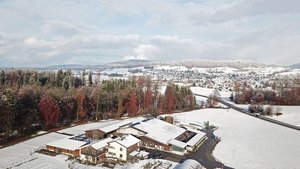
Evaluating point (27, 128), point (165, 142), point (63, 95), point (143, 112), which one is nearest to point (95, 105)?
point (63, 95)

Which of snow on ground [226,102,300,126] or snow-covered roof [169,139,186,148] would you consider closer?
snow-covered roof [169,139,186,148]

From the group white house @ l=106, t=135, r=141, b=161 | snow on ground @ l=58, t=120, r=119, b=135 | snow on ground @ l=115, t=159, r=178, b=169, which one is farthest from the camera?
snow on ground @ l=58, t=120, r=119, b=135

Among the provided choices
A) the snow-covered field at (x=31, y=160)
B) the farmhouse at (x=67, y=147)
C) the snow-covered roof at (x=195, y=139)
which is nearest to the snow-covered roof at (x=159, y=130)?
the snow-covered roof at (x=195, y=139)

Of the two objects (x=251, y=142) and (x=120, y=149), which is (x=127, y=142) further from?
(x=251, y=142)

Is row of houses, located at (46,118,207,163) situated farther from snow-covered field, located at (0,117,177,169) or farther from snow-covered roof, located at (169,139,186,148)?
snow-covered field, located at (0,117,177,169)

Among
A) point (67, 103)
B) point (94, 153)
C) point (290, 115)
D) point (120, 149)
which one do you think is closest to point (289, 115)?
point (290, 115)

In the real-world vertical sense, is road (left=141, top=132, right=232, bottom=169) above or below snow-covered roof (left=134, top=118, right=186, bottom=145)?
below

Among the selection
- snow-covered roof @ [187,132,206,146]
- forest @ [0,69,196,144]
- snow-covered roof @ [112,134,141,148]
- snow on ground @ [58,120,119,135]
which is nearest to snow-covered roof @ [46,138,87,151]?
snow-covered roof @ [112,134,141,148]
